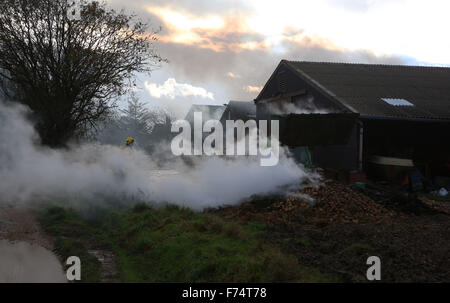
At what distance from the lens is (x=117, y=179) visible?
1459 cm

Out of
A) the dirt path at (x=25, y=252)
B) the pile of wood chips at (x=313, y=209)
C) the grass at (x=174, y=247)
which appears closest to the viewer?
the grass at (x=174, y=247)

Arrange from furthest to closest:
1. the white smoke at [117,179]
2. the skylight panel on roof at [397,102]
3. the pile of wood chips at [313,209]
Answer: the skylight panel on roof at [397,102]
the white smoke at [117,179]
the pile of wood chips at [313,209]

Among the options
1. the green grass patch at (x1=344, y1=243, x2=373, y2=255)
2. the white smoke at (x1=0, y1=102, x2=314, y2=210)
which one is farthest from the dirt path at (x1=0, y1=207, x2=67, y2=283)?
the green grass patch at (x1=344, y1=243, x2=373, y2=255)

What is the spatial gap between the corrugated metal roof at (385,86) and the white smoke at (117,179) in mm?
7084

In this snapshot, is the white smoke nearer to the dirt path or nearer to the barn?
the dirt path

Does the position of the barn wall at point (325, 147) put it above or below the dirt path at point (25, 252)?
above

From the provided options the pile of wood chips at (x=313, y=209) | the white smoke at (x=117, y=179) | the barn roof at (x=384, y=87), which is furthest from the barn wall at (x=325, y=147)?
the pile of wood chips at (x=313, y=209)

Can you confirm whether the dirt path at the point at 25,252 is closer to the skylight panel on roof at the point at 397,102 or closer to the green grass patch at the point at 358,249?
the green grass patch at the point at 358,249

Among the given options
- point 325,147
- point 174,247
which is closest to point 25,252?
point 174,247

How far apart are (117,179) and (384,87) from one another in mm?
15893

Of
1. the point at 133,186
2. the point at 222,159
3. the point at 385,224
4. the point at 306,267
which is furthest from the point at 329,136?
the point at 306,267

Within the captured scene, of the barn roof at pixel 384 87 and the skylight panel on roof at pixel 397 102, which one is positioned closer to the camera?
the barn roof at pixel 384 87

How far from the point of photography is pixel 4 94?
18453mm

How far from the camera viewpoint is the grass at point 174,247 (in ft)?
20.5
